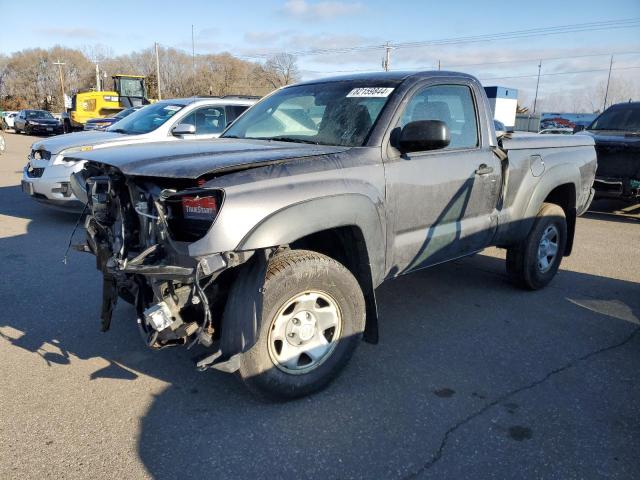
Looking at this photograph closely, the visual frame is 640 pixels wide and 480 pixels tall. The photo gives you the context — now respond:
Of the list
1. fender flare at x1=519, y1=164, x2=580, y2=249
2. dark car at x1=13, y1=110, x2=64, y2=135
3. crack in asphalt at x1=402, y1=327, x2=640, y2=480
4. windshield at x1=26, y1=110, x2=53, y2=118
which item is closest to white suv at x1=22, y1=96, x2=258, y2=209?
fender flare at x1=519, y1=164, x2=580, y2=249

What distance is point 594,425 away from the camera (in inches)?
115

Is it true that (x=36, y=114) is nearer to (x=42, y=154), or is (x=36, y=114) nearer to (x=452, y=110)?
(x=42, y=154)

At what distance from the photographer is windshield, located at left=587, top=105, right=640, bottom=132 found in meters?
10.1

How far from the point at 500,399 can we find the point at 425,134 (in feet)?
A: 5.66

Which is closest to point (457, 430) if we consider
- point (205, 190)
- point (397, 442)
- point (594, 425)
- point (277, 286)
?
point (397, 442)

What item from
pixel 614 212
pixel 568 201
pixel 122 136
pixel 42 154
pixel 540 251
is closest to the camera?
pixel 540 251

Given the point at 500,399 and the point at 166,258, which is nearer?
the point at 166,258

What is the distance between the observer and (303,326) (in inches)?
121

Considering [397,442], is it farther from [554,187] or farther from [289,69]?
[289,69]

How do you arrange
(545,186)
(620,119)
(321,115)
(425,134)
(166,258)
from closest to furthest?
1. (166,258)
2. (425,134)
3. (321,115)
4. (545,186)
5. (620,119)

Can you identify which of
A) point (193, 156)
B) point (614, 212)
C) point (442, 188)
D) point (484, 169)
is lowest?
point (614, 212)

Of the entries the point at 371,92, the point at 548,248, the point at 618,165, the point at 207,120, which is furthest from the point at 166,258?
the point at 618,165

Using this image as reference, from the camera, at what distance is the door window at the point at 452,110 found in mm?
3852

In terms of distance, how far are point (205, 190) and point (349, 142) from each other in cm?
126
